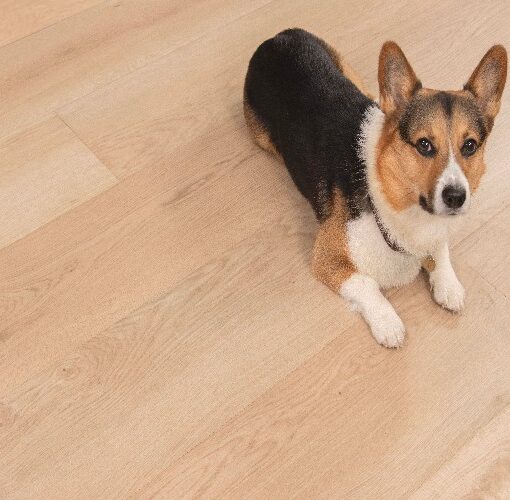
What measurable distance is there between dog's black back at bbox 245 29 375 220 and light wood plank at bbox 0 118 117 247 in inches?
22.0

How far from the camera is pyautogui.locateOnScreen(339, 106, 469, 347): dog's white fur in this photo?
5.20 ft

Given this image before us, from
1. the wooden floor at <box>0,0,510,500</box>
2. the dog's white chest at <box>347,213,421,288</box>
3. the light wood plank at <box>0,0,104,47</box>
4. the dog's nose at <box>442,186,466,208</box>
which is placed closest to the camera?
the dog's nose at <box>442,186,466,208</box>

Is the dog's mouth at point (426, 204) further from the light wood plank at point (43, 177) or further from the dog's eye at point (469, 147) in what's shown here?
the light wood plank at point (43, 177)

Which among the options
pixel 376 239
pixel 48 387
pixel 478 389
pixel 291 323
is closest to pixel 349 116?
pixel 376 239

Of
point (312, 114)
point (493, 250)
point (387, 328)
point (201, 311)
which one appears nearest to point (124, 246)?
point (201, 311)

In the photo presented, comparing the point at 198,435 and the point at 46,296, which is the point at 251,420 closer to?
the point at 198,435

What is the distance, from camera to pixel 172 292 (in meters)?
1.80

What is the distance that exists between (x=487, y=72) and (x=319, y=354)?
773mm

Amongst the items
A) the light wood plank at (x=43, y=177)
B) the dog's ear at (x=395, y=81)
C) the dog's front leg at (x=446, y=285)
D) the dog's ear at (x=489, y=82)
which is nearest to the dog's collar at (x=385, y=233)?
the dog's front leg at (x=446, y=285)

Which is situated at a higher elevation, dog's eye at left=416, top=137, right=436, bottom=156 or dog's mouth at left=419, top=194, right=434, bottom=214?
dog's eye at left=416, top=137, right=436, bottom=156

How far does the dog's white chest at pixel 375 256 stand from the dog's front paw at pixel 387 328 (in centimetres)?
10

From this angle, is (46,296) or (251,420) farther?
(46,296)

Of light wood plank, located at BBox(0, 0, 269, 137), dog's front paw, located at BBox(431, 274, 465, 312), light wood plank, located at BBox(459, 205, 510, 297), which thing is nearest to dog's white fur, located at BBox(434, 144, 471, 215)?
dog's front paw, located at BBox(431, 274, 465, 312)

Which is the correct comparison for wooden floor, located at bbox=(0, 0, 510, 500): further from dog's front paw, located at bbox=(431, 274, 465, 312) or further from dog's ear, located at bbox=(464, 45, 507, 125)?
dog's ear, located at bbox=(464, 45, 507, 125)
